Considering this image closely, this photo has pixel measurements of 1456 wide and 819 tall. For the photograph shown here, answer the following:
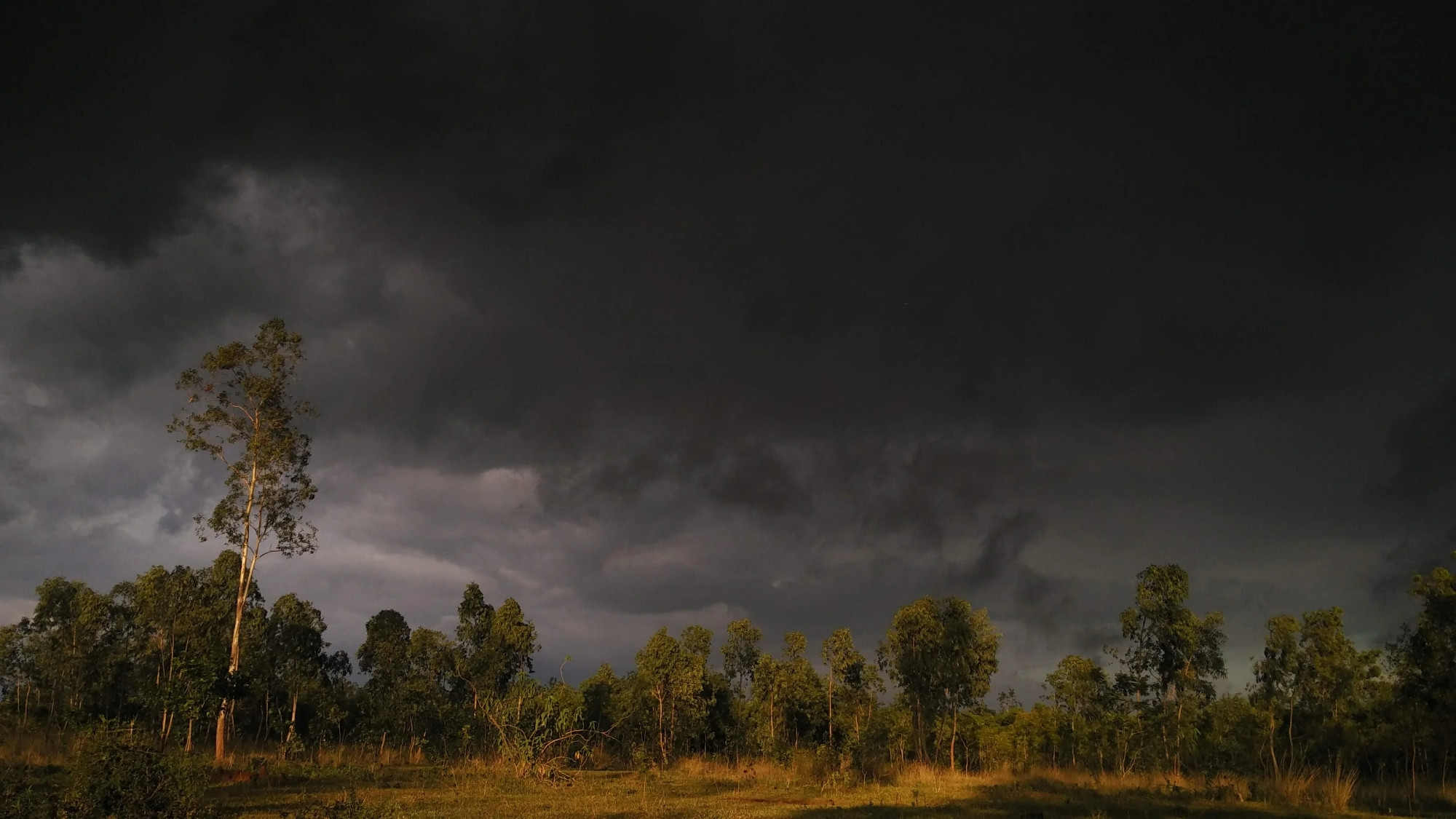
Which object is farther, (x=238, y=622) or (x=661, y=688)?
(x=661, y=688)

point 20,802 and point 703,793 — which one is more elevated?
point 20,802

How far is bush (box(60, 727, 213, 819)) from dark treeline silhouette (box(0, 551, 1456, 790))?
18.4 feet

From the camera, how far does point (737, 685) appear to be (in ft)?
176

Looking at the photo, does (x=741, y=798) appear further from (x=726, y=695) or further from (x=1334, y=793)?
(x=726, y=695)

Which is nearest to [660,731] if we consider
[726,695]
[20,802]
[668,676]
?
[668,676]

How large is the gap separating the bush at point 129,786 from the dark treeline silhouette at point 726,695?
560cm

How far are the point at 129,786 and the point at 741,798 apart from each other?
15.2 meters

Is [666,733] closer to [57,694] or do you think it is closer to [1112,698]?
[1112,698]

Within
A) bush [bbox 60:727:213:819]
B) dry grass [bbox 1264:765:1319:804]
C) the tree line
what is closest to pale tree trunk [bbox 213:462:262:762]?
the tree line

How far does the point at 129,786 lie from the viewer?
42.0 ft

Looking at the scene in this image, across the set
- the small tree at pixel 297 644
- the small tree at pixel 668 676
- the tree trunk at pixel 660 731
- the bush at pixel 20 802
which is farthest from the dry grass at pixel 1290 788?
the small tree at pixel 297 644

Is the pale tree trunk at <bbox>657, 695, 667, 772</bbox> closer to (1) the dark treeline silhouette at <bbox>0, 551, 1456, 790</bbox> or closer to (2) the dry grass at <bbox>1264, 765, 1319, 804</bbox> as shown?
(1) the dark treeline silhouette at <bbox>0, 551, 1456, 790</bbox>

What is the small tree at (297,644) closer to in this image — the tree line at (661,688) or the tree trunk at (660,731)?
the tree line at (661,688)

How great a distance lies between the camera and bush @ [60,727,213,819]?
40.7 ft
